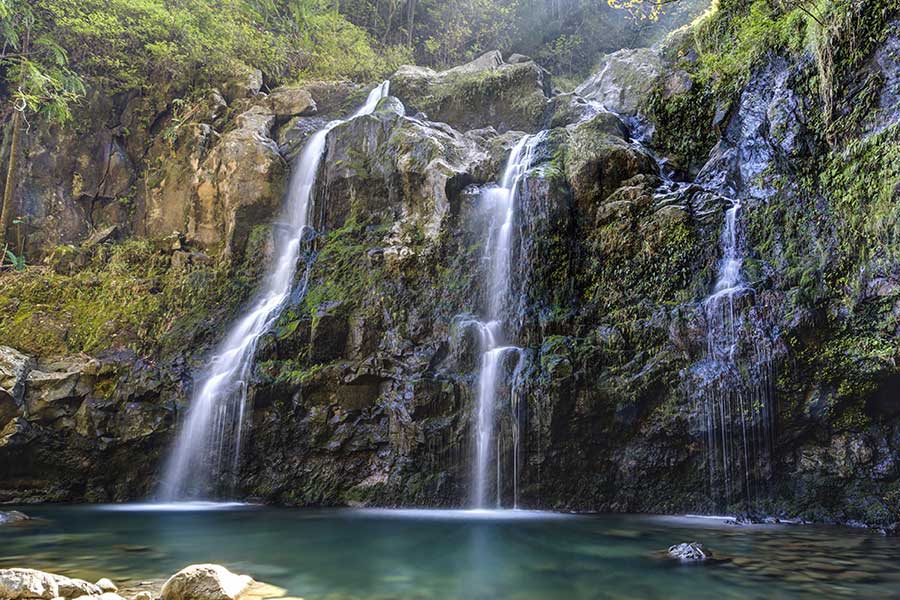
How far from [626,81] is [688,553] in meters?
13.9

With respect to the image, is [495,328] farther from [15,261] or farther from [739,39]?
[15,261]

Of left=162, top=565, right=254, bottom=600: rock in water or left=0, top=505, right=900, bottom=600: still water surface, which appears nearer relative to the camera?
left=162, top=565, right=254, bottom=600: rock in water

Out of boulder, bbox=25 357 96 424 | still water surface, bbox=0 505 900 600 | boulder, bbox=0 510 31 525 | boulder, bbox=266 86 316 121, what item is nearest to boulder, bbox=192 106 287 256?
boulder, bbox=266 86 316 121

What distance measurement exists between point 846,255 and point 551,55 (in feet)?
62.1

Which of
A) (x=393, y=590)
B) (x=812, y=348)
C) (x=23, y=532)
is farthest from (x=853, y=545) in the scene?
(x=23, y=532)

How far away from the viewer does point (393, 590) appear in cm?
498

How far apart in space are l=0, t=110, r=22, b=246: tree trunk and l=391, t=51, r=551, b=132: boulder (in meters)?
10.6

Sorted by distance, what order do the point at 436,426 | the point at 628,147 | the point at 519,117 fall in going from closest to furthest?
the point at 436,426 → the point at 628,147 → the point at 519,117

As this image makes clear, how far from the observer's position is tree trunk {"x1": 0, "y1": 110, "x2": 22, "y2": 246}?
14.7 m

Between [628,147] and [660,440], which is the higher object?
[628,147]

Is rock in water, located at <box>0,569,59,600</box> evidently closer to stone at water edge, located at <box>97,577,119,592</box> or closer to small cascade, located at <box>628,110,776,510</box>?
stone at water edge, located at <box>97,577,119,592</box>

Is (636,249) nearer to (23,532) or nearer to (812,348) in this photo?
(812,348)

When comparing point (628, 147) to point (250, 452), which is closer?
point (250, 452)

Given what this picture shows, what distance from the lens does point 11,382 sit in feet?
35.0
